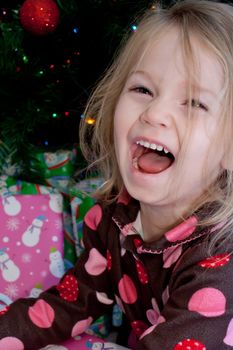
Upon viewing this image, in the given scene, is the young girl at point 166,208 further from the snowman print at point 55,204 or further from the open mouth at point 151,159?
the snowman print at point 55,204

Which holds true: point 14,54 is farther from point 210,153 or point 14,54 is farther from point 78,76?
point 210,153

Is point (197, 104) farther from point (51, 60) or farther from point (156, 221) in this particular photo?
point (51, 60)

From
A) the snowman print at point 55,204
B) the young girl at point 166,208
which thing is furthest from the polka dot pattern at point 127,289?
the snowman print at point 55,204

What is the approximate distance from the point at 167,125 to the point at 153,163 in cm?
8

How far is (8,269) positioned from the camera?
100 centimetres

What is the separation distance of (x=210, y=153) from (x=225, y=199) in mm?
87

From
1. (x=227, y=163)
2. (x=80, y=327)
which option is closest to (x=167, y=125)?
(x=227, y=163)

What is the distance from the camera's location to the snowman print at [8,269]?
3.26 ft

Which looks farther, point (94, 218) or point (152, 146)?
point (94, 218)

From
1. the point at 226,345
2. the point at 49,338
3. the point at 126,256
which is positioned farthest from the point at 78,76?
the point at 226,345

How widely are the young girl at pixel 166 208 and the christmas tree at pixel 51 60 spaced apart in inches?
9.4

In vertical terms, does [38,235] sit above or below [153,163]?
below

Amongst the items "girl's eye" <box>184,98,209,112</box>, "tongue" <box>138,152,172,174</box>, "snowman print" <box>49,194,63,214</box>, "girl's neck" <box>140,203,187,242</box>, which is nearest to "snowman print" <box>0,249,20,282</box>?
"snowman print" <box>49,194,63,214</box>

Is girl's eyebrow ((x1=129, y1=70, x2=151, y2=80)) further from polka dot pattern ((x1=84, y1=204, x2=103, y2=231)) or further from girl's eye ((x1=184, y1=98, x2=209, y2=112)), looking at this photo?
polka dot pattern ((x1=84, y1=204, x2=103, y2=231))
